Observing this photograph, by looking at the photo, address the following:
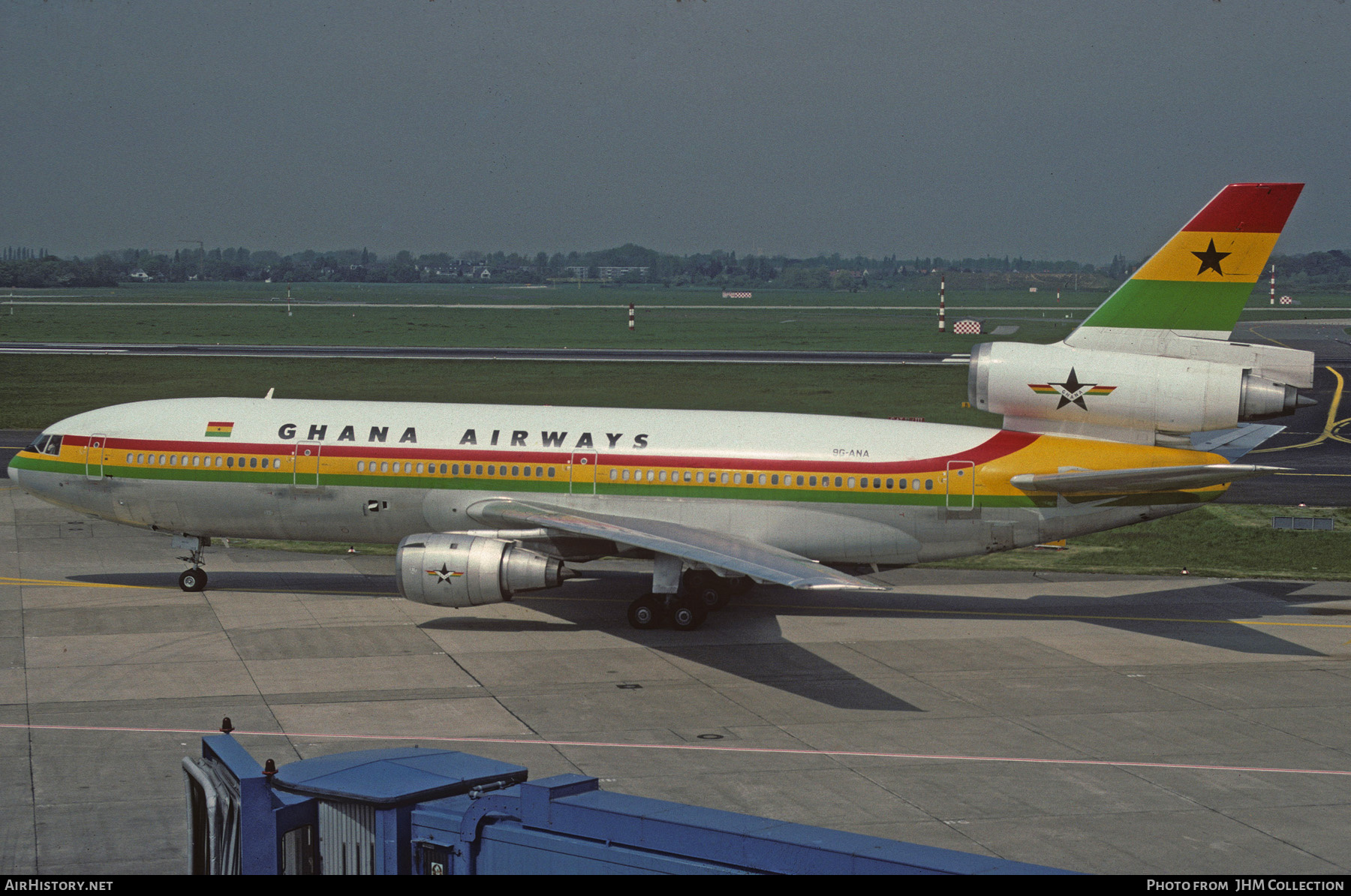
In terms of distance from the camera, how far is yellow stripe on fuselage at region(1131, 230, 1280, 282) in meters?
31.9

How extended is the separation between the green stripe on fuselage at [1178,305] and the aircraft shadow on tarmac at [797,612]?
308 inches

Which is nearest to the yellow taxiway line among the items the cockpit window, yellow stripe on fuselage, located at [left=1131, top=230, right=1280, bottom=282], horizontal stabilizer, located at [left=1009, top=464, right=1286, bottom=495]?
yellow stripe on fuselage, located at [left=1131, top=230, right=1280, bottom=282]

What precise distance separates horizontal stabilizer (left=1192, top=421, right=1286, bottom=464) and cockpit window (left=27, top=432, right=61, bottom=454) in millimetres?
30496

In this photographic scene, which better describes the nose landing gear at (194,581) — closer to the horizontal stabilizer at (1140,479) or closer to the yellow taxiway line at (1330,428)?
the horizontal stabilizer at (1140,479)

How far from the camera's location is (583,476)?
34812mm

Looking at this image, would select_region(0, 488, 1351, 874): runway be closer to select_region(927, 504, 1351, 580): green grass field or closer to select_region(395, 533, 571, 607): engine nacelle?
select_region(395, 533, 571, 607): engine nacelle

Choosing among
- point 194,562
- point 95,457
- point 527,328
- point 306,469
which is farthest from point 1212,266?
point 527,328

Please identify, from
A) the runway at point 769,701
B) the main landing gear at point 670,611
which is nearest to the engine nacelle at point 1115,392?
the runway at point 769,701

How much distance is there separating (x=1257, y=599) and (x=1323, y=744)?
13.5m

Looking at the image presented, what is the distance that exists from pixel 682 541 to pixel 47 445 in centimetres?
1927

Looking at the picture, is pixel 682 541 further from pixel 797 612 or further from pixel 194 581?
pixel 194 581

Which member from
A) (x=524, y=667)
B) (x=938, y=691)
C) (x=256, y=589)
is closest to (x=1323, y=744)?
(x=938, y=691)
